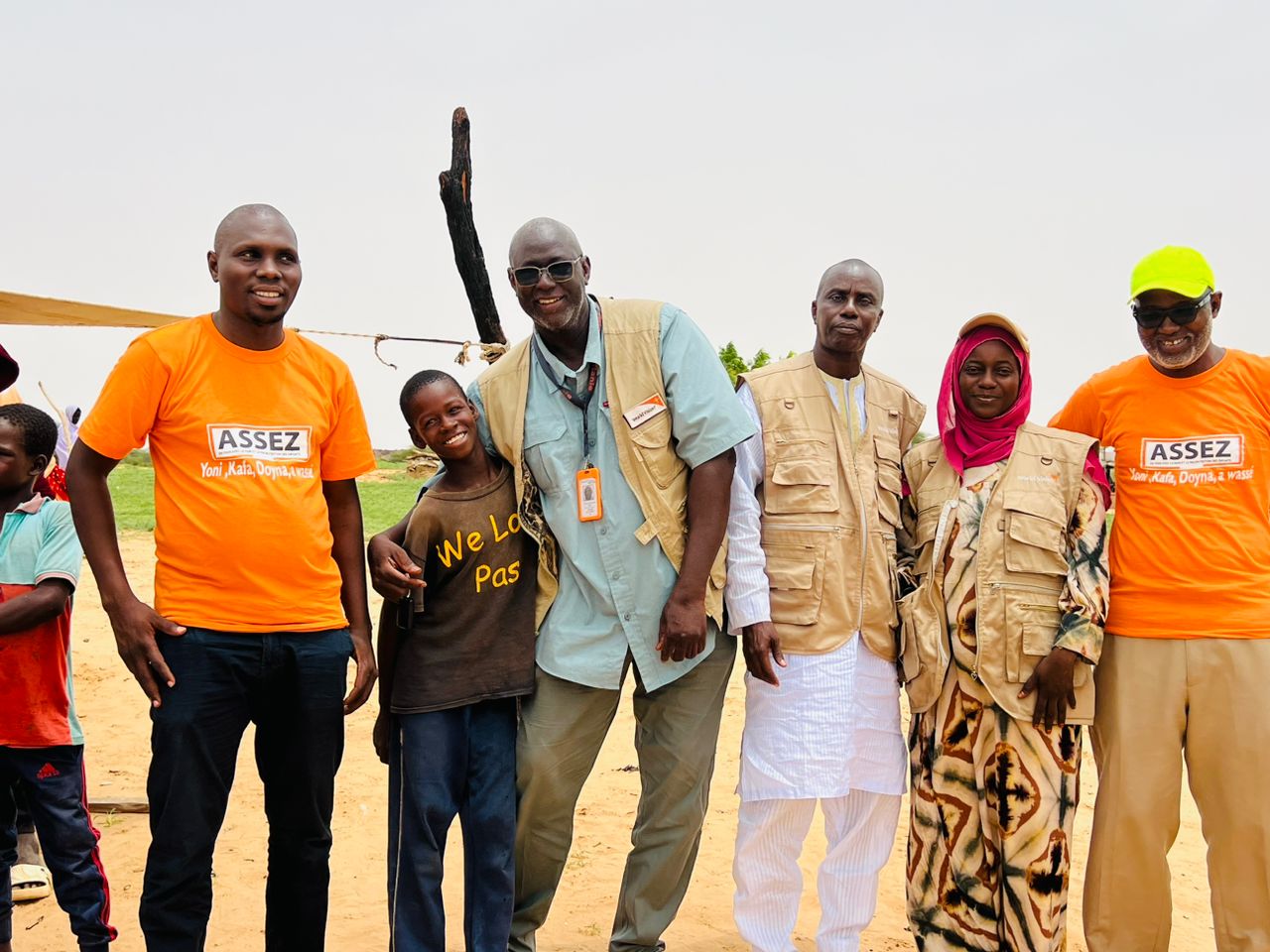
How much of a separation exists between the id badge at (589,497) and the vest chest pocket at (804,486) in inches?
22.7

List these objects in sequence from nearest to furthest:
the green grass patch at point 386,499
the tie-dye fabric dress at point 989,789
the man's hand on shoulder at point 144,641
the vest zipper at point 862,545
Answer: the man's hand on shoulder at point 144,641 → the tie-dye fabric dress at point 989,789 → the vest zipper at point 862,545 → the green grass patch at point 386,499

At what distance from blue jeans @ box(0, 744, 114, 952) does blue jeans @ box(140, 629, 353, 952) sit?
57 cm

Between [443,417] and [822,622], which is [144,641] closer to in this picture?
[443,417]

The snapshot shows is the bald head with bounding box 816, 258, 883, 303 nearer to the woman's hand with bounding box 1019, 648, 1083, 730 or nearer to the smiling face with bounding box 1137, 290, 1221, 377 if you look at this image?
the smiling face with bounding box 1137, 290, 1221, 377

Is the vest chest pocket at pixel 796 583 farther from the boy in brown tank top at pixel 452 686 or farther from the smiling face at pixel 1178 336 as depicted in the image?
the smiling face at pixel 1178 336

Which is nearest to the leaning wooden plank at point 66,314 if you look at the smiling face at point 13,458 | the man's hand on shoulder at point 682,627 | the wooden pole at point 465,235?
the wooden pole at point 465,235

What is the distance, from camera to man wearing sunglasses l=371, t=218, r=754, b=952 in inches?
132

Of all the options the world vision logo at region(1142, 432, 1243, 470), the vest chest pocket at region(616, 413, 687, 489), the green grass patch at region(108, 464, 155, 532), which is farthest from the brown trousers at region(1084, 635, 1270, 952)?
the green grass patch at region(108, 464, 155, 532)

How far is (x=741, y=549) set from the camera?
3.48 metres

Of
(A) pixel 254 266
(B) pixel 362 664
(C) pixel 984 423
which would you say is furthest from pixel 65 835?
(C) pixel 984 423

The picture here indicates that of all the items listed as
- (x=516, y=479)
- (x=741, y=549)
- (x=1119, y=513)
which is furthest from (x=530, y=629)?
(x=1119, y=513)

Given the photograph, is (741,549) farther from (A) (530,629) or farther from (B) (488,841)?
(B) (488,841)

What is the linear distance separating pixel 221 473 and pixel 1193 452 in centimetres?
289

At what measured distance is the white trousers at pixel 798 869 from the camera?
139 inches
